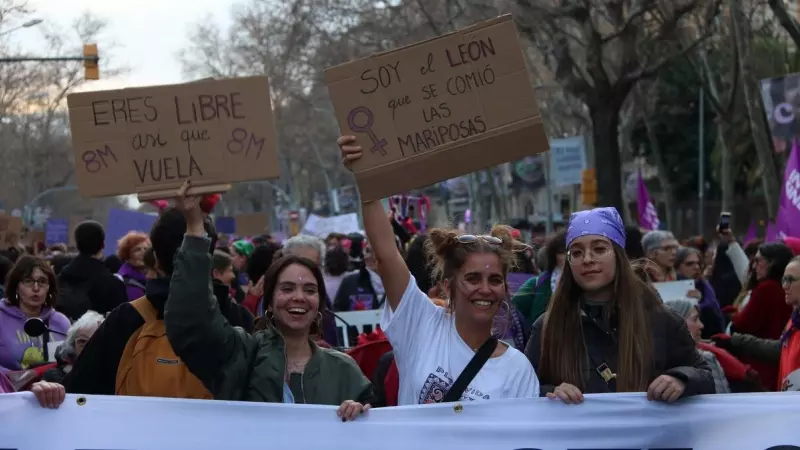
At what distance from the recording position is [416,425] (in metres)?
4.17

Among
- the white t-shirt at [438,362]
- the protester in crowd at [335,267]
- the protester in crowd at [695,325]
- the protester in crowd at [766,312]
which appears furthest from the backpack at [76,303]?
the white t-shirt at [438,362]

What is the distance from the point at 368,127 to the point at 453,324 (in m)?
0.71

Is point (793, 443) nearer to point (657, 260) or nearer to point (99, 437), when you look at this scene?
point (99, 437)

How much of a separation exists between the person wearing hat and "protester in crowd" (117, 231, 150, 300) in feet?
13.5

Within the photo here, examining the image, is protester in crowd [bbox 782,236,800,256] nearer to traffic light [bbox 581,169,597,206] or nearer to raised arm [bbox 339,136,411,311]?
raised arm [bbox 339,136,411,311]

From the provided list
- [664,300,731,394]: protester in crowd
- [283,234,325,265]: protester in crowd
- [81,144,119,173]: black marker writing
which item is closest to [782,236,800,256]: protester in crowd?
[664,300,731,394]: protester in crowd

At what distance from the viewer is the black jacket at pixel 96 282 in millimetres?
7797

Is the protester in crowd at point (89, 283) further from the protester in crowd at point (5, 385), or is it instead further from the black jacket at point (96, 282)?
the protester in crowd at point (5, 385)

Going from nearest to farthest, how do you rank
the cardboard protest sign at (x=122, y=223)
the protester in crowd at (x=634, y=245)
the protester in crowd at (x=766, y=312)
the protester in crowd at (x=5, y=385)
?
the protester in crowd at (x=5, y=385) < the protester in crowd at (x=634, y=245) < the protester in crowd at (x=766, y=312) < the cardboard protest sign at (x=122, y=223)

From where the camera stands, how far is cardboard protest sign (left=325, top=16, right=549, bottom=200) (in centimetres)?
425

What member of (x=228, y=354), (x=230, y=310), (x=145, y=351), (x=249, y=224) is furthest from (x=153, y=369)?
(x=249, y=224)

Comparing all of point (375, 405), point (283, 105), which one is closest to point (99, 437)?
point (375, 405)

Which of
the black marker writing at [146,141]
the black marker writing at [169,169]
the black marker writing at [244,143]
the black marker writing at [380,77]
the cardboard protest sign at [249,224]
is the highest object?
the cardboard protest sign at [249,224]

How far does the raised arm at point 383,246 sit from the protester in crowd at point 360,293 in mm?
5722
